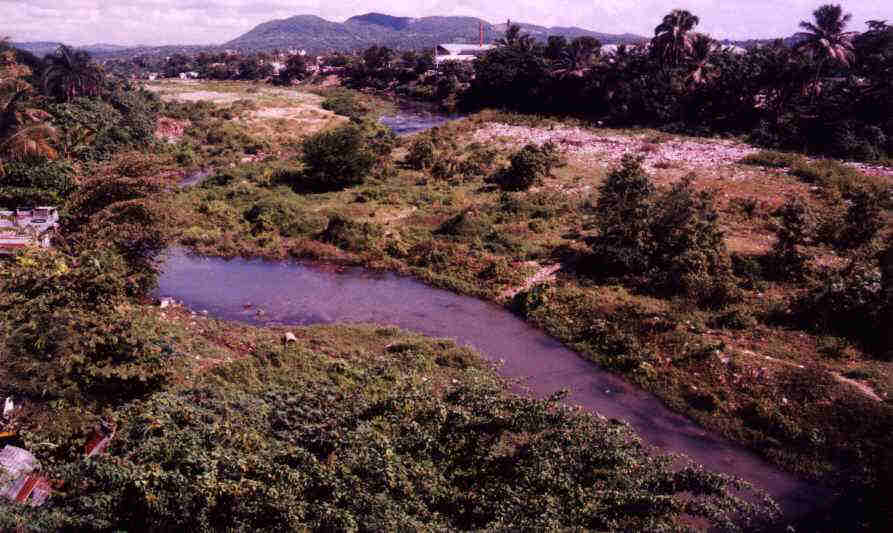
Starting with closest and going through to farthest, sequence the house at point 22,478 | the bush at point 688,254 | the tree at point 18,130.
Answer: the house at point 22,478 → the tree at point 18,130 → the bush at point 688,254

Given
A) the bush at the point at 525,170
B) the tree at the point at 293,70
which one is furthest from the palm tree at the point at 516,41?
the tree at the point at 293,70

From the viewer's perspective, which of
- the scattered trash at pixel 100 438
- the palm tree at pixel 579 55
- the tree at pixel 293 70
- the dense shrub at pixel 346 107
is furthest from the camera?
the tree at pixel 293 70

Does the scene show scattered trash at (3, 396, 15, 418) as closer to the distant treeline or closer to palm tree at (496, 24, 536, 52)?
the distant treeline

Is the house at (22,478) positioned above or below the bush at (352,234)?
below

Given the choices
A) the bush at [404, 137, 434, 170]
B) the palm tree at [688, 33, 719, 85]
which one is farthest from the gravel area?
the bush at [404, 137, 434, 170]

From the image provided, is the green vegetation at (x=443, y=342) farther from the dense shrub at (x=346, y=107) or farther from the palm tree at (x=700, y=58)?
the dense shrub at (x=346, y=107)

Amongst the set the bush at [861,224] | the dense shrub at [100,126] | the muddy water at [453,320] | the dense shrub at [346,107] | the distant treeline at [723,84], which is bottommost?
the muddy water at [453,320]

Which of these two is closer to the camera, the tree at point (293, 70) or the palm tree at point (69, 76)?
the palm tree at point (69, 76)
